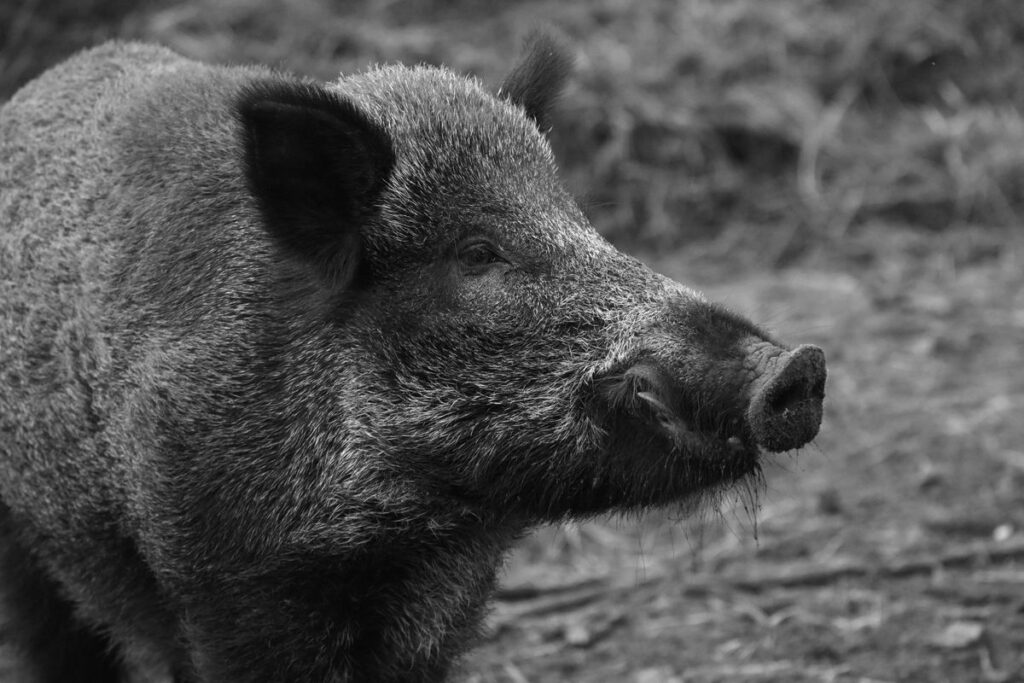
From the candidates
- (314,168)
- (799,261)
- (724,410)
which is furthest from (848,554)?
→ (799,261)

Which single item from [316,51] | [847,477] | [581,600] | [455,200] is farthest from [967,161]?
[455,200]

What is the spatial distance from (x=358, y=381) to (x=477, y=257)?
448 millimetres

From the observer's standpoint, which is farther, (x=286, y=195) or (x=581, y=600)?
(x=581, y=600)

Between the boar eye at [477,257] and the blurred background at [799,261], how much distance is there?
18.0 inches

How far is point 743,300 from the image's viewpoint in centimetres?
775

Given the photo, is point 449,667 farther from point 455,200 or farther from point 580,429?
point 455,200

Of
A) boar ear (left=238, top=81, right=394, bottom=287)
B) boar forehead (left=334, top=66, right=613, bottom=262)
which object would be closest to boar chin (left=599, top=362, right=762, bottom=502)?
boar forehead (left=334, top=66, right=613, bottom=262)

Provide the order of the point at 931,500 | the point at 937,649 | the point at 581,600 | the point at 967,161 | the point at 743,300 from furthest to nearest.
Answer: the point at 967,161
the point at 743,300
the point at 931,500
the point at 581,600
the point at 937,649

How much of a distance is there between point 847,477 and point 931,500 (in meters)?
0.46

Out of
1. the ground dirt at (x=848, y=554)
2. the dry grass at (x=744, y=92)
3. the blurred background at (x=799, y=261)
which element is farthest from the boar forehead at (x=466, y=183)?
the dry grass at (x=744, y=92)

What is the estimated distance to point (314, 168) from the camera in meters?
3.66

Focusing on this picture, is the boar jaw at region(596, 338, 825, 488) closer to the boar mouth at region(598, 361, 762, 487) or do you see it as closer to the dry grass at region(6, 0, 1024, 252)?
the boar mouth at region(598, 361, 762, 487)

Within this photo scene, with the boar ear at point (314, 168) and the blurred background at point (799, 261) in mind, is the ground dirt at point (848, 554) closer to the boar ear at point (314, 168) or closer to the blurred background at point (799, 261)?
the blurred background at point (799, 261)

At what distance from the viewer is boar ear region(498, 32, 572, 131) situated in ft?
14.1
